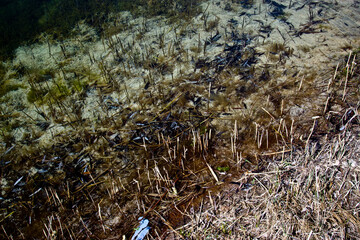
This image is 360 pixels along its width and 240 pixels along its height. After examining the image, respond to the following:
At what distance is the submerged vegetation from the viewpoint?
2.12m

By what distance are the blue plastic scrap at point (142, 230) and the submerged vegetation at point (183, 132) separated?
6cm

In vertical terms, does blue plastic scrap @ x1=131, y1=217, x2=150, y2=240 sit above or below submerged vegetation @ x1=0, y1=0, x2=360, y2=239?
below

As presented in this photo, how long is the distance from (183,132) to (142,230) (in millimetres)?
1158

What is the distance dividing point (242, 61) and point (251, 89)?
1.96ft

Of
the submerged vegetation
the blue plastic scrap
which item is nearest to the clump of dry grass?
the submerged vegetation

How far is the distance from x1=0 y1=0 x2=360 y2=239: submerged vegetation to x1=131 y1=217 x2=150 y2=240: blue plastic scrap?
0.06 meters

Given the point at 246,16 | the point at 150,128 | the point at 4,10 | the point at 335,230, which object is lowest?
the point at 335,230

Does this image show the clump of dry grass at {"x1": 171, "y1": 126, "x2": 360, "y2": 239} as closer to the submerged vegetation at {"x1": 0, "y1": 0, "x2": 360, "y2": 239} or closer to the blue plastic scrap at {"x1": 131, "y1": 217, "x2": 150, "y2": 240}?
the submerged vegetation at {"x1": 0, "y1": 0, "x2": 360, "y2": 239}

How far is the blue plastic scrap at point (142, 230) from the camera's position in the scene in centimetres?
206

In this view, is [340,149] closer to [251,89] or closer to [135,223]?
[251,89]

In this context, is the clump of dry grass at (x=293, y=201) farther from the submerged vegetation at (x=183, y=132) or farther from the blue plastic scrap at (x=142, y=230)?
the blue plastic scrap at (x=142, y=230)

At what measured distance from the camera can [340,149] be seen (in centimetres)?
228

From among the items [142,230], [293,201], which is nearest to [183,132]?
[142,230]

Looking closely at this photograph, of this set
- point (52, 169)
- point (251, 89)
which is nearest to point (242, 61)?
point (251, 89)
